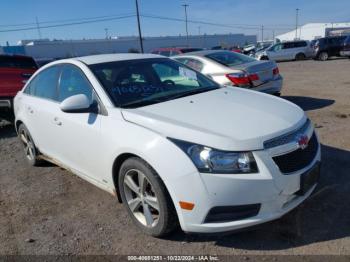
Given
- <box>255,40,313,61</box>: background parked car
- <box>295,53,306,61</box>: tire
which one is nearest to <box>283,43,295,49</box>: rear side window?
<box>255,40,313,61</box>: background parked car

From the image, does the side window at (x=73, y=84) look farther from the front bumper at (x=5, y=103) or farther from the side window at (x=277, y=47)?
the side window at (x=277, y=47)

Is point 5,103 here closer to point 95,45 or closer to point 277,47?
point 277,47

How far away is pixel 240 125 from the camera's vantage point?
110 inches

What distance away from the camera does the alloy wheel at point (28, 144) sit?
5031 millimetres

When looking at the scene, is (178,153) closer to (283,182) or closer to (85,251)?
(283,182)

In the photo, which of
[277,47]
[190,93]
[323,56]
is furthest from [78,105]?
[277,47]

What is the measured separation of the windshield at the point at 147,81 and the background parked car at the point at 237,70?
9.81 feet

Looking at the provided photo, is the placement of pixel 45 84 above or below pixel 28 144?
above

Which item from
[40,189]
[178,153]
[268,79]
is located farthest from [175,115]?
[268,79]

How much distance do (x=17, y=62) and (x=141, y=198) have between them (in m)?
6.40

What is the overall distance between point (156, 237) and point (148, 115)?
3.63ft

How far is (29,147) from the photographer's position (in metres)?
5.14

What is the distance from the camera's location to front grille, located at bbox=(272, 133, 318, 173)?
2621 millimetres

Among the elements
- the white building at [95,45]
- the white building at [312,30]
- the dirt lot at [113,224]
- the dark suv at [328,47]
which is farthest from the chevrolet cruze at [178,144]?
the white building at [312,30]
